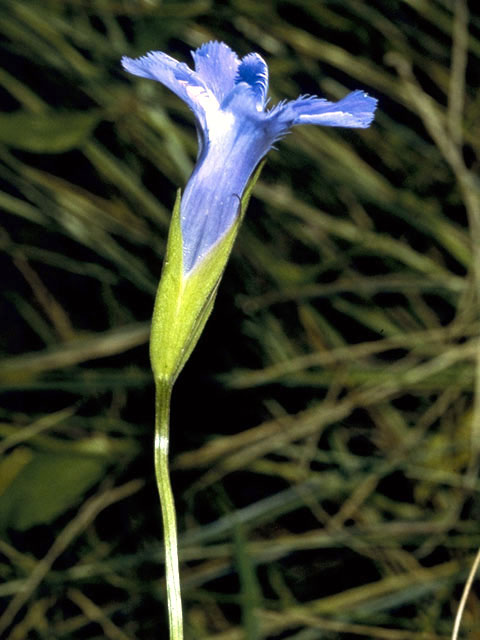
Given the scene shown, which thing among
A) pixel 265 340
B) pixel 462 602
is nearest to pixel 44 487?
pixel 265 340

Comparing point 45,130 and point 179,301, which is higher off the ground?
point 45,130

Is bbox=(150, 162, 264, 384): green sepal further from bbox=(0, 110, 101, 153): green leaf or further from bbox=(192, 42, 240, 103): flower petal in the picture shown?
bbox=(0, 110, 101, 153): green leaf

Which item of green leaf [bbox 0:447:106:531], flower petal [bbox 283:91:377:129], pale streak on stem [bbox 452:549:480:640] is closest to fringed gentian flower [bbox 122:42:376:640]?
flower petal [bbox 283:91:377:129]

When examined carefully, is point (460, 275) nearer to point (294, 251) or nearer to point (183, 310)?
point (294, 251)

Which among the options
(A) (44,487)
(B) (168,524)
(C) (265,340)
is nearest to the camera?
(B) (168,524)

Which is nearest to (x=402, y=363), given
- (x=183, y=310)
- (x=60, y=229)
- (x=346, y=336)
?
(x=346, y=336)

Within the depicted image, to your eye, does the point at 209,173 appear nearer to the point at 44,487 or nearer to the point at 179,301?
the point at 179,301

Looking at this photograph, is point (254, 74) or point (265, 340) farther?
point (265, 340)
